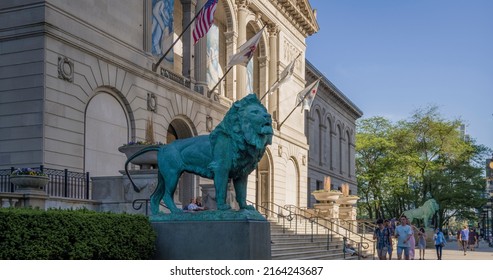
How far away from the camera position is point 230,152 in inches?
496

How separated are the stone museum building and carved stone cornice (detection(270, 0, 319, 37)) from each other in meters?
2.34

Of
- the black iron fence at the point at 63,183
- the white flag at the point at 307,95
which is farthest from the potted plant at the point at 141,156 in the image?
the white flag at the point at 307,95

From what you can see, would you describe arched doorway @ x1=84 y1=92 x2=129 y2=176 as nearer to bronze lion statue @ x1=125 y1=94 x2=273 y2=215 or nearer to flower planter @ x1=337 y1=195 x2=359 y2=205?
bronze lion statue @ x1=125 y1=94 x2=273 y2=215

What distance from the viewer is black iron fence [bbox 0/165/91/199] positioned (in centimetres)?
2022

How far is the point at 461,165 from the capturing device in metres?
67.1

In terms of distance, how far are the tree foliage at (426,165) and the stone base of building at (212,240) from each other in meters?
56.6

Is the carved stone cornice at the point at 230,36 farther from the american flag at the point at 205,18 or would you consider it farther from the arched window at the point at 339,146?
the arched window at the point at 339,146

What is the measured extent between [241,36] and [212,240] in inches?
1086

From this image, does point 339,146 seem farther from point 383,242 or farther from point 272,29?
A: point 383,242

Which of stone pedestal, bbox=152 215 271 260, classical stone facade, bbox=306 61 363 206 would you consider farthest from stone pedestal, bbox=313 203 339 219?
stone pedestal, bbox=152 215 271 260

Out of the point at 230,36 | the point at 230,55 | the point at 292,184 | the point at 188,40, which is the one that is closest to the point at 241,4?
the point at 230,36

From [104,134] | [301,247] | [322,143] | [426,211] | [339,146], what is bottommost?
[301,247]

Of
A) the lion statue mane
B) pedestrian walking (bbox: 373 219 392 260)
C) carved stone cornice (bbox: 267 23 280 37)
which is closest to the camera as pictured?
pedestrian walking (bbox: 373 219 392 260)

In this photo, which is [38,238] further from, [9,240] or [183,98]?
[183,98]
